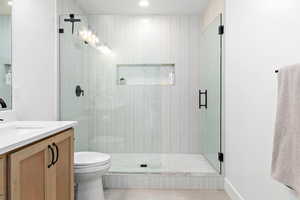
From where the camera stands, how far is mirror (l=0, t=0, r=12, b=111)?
2045mm

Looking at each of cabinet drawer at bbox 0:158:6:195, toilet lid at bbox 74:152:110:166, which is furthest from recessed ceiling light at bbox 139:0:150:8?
cabinet drawer at bbox 0:158:6:195

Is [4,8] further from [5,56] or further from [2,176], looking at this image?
[2,176]

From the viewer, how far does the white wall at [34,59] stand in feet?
7.29

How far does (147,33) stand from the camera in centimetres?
372

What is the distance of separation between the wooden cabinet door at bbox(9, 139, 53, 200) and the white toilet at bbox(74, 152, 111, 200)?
634mm

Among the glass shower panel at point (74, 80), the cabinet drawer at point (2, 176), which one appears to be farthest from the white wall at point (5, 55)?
the cabinet drawer at point (2, 176)

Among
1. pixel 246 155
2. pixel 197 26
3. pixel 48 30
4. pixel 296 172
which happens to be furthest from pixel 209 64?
pixel 296 172

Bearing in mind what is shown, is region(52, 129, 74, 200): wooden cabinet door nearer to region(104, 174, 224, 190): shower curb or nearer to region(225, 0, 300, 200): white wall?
region(104, 174, 224, 190): shower curb

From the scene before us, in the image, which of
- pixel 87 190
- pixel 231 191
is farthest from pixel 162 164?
pixel 87 190

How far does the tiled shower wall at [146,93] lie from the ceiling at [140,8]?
119mm

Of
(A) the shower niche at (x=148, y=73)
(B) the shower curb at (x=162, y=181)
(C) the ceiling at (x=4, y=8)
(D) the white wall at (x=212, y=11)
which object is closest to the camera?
(C) the ceiling at (x=4, y=8)

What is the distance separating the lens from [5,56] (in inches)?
82.6

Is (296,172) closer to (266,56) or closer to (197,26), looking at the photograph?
(266,56)

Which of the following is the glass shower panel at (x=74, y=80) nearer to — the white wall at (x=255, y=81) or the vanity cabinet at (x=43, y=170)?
the vanity cabinet at (x=43, y=170)
